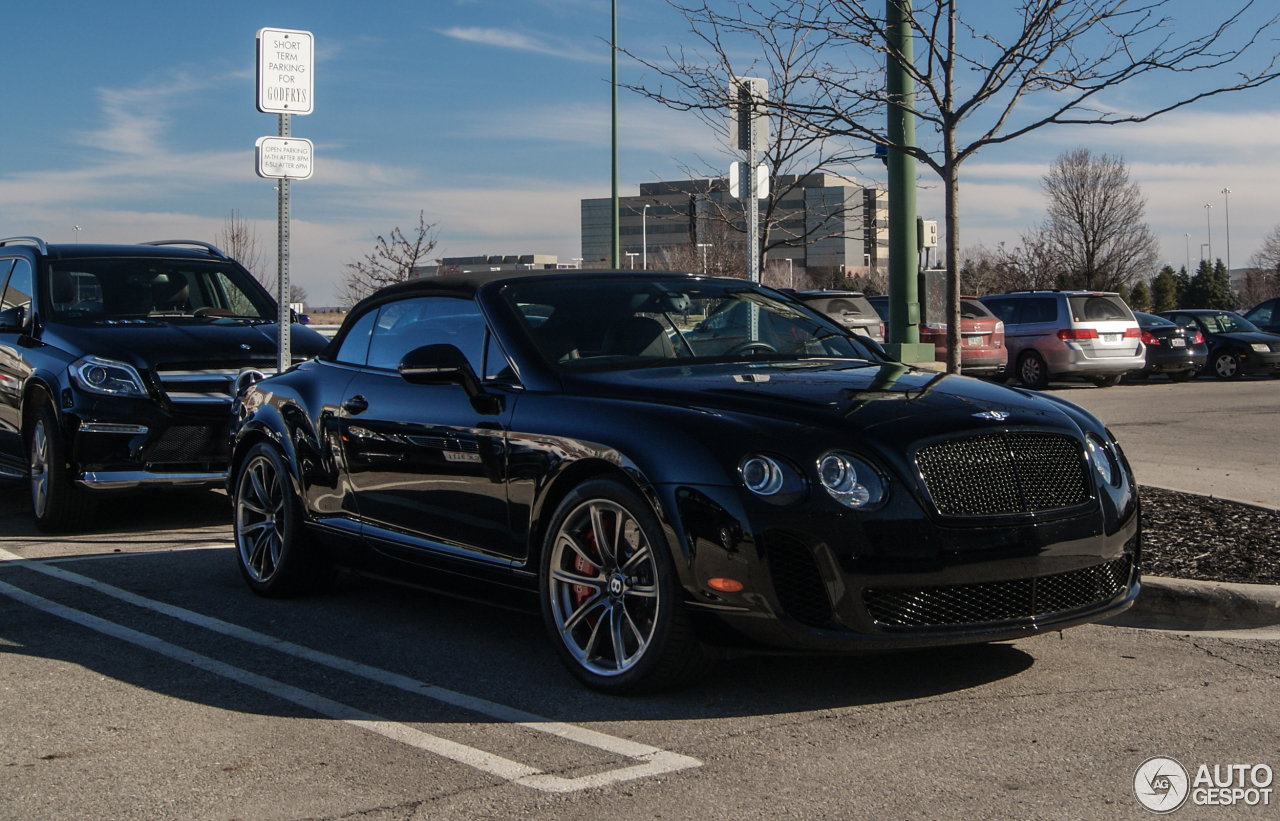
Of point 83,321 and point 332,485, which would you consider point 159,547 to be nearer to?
point 83,321

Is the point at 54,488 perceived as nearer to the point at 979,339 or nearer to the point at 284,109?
the point at 284,109

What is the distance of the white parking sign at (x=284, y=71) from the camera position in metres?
9.05

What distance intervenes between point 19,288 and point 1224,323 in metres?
23.7

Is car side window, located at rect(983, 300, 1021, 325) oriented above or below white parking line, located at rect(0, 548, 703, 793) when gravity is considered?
above

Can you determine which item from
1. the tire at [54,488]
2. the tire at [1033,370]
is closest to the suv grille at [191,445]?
the tire at [54,488]

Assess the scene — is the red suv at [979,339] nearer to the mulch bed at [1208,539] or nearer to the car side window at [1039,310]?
the car side window at [1039,310]

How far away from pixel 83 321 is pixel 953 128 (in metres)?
5.98

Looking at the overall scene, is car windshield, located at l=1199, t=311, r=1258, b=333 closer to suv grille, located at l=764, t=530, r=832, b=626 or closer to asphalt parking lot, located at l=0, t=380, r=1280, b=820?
asphalt parking lot, located at l=0, t=380, r=1280, b=820

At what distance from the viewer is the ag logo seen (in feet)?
11.5

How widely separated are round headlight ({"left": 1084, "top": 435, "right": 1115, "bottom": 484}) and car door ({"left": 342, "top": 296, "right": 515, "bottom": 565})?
2130 mm

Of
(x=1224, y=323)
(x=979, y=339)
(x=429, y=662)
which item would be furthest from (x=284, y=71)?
(x=1224, y=323)

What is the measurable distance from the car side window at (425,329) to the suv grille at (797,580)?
177 cm

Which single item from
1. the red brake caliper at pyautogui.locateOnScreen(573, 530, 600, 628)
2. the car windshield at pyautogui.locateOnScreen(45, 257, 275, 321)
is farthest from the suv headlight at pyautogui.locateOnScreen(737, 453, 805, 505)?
the car windshield at pyautogui.locateOnScreen(45, 257, 275, 321)

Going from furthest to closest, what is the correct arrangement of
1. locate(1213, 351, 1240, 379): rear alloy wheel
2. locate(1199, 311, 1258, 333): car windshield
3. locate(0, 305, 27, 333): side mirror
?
1. locate(1199, 311, 1258, 333): car windshield
2. locate(1213, 351, 1240, 379): rear alloy wheel
3. locate(0, 305, 27, 333): side mirror
